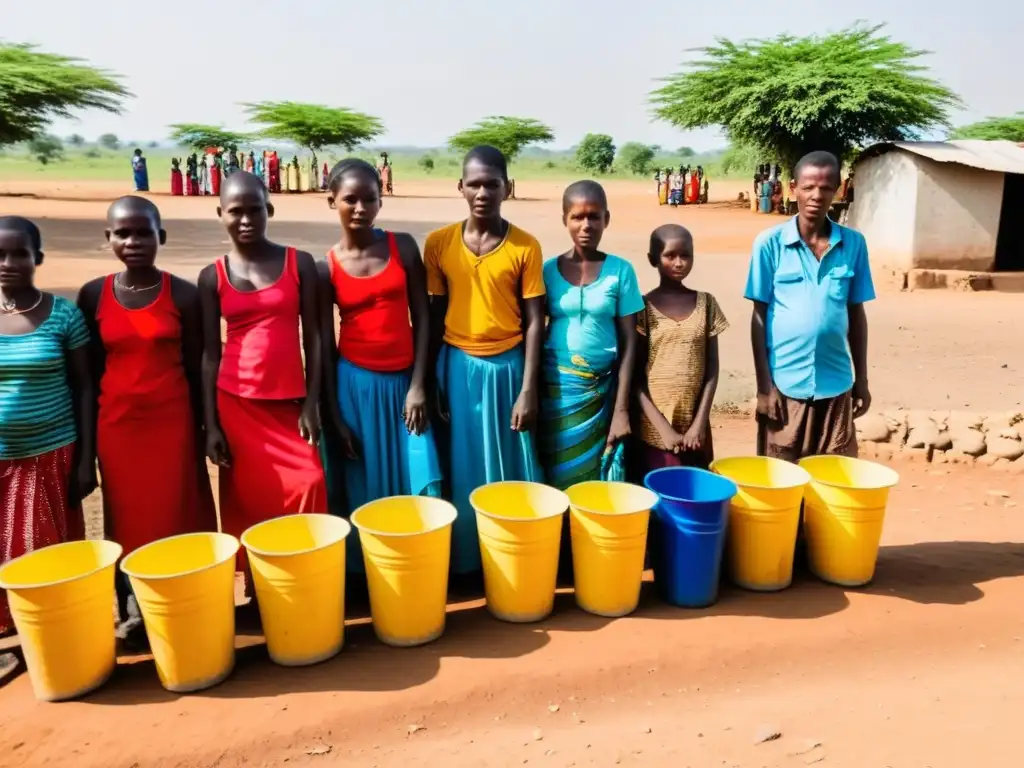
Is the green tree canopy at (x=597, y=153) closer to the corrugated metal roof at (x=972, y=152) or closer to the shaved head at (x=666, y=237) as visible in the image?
the corrugated metal roof at (x=972, y=152)

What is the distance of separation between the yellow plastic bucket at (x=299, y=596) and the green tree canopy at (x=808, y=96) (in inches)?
773

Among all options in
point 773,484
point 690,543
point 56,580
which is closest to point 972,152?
point 773,484

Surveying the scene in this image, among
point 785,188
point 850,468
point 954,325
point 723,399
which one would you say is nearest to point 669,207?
point 785,188

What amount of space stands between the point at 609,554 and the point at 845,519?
97 centimetres

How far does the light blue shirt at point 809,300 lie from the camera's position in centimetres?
329

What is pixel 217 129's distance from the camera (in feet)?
121

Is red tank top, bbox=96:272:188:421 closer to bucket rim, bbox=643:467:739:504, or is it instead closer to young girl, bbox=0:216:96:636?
young girl, bbox=0:216:96:636

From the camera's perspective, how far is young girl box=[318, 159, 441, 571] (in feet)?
9.95

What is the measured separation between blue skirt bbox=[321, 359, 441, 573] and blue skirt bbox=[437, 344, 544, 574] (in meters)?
0.12

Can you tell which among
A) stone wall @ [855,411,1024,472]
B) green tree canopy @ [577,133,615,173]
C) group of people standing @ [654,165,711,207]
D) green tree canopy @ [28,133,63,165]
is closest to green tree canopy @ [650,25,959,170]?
group of people standing @ [654,165,711,207]

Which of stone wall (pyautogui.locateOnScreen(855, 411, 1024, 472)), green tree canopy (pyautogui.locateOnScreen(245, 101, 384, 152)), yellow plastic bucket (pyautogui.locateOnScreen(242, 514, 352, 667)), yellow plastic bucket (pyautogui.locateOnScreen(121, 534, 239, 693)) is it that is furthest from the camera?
green tree canopy (pyautogui.locateOnScreen(245, 101, 384, 152))

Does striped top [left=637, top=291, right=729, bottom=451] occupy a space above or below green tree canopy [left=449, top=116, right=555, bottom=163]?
below

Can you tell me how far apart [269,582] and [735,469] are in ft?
6.21

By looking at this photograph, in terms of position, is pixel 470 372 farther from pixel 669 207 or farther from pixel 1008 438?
pixel 669 207
